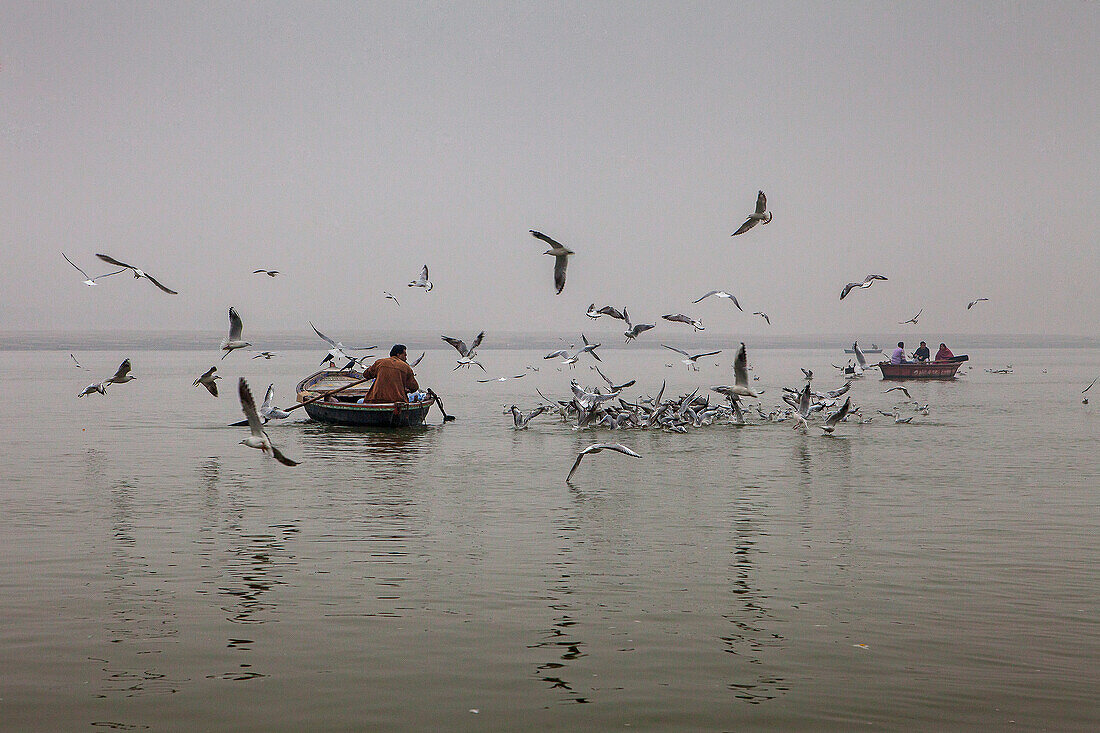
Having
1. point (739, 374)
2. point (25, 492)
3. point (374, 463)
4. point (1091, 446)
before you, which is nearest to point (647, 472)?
point (739, 374)

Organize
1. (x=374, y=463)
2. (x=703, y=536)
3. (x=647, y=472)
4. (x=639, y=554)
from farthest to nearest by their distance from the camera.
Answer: (x=374, y=463), (x=647, y=472), (x=703, y=536), (x=639, y=554)

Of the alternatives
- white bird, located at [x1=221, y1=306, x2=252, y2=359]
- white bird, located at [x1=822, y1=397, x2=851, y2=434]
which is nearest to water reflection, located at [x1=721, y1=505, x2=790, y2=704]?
white bird, located at [x1=221, y1=306, x2=252, y2=359]

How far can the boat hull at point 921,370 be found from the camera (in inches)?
2510

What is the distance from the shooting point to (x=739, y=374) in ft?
55.3

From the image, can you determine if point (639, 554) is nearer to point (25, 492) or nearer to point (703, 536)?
point (703, 536)

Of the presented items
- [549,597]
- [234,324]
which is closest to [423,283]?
[234,324]

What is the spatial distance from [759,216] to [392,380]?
51.8ft

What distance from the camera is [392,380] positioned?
30219 mm

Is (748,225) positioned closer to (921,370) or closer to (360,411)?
(360,411)

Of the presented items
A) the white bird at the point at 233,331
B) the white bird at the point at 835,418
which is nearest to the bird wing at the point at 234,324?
the white bird at the point at 233,331

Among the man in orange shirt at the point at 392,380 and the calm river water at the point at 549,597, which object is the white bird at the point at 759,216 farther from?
the man in orange shirt at the point at 392,380

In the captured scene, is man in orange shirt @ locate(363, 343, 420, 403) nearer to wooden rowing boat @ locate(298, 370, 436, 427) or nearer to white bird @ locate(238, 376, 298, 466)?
wooden rowing boat @ locate(298, 370, 436, 427)

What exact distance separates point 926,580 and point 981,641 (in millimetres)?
2227

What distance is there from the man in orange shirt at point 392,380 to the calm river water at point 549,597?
8.50m
